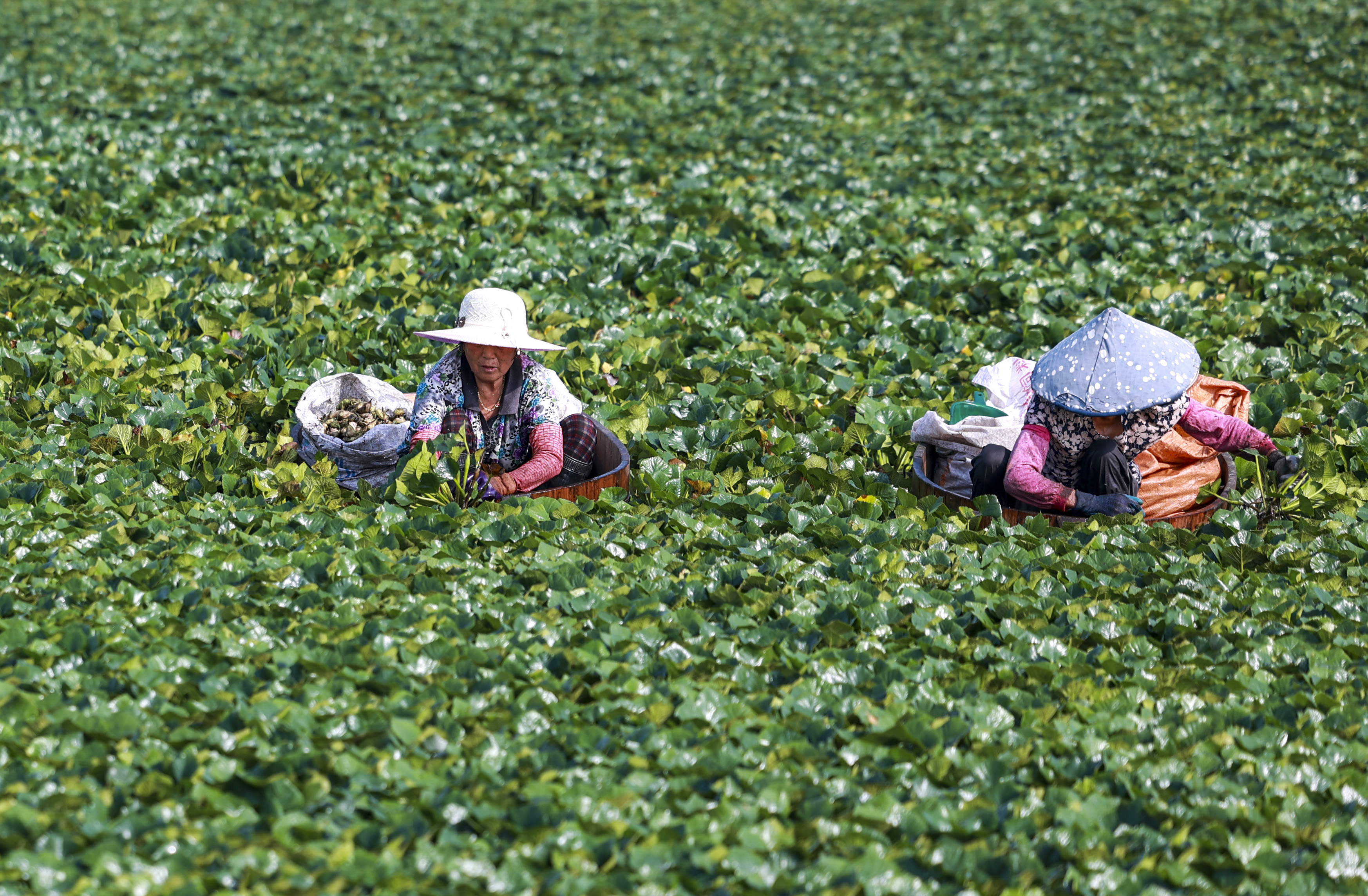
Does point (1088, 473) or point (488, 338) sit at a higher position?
point (488, 338)

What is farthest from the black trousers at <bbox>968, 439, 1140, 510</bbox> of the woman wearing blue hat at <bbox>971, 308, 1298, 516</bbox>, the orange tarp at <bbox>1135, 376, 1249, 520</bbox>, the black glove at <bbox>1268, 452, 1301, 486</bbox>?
the black glove at <bbox>1268, 452, 1301, 486</bbox>

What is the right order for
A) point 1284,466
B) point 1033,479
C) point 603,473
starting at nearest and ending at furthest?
point 1033,479 → point 1284,466 → point 603,473

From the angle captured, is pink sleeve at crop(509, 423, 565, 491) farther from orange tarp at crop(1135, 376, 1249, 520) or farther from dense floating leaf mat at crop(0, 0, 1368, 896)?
Result: orange tarp at crop(1135, 376, 1249, 520)

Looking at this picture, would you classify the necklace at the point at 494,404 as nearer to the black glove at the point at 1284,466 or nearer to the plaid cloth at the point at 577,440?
the plaid cloth at the point at 577,440

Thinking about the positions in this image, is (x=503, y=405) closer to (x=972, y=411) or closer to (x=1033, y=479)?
(x=972, y=411)

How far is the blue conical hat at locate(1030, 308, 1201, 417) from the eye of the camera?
4406 millimetres

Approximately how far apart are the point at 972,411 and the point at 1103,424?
0.67 metres

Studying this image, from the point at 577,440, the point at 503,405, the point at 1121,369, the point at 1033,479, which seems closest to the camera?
the point at 1121,369

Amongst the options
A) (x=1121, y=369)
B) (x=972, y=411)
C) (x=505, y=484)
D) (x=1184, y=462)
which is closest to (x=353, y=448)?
(x=505, y=484)

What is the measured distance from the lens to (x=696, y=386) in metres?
6.00

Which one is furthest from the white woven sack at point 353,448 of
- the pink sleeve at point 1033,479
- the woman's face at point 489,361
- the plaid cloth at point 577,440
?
the pink sleeve at point 1033,479

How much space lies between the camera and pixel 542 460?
15.6 feet

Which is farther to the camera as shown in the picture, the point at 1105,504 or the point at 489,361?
the point at 489,361

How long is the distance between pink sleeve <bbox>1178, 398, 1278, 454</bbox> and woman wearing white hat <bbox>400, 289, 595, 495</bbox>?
232cm
